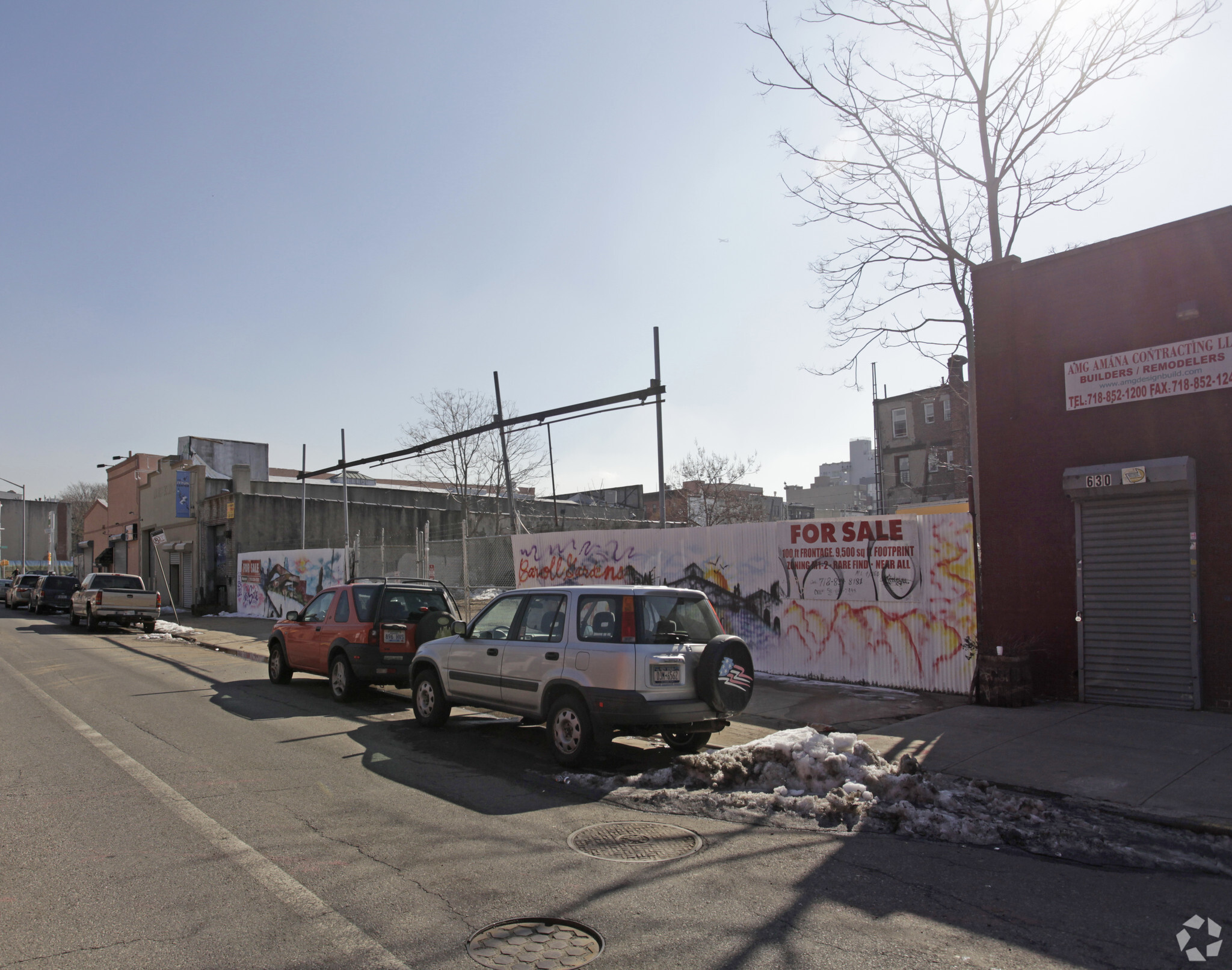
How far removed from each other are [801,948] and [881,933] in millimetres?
485

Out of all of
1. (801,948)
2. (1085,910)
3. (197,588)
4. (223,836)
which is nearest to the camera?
(801,948)

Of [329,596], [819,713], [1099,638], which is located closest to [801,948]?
[819,713]

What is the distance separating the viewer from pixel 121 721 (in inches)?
404

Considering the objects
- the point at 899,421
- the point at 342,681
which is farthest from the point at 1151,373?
the point at 899,421

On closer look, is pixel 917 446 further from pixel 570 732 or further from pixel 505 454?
pixel 570 732

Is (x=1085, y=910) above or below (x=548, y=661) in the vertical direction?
below

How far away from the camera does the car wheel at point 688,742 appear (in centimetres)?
855

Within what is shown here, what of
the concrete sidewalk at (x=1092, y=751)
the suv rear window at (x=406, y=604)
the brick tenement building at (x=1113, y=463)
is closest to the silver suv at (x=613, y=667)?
the concrete sidewalk at (x=1092, y=751)

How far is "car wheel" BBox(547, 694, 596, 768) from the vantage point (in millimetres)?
7828

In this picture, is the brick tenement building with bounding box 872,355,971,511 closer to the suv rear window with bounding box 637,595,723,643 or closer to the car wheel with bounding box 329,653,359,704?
the car wheel with bounding box 329,653,359,704

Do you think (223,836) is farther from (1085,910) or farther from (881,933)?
(1085,910)

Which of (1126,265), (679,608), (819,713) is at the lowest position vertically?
(819,713)
